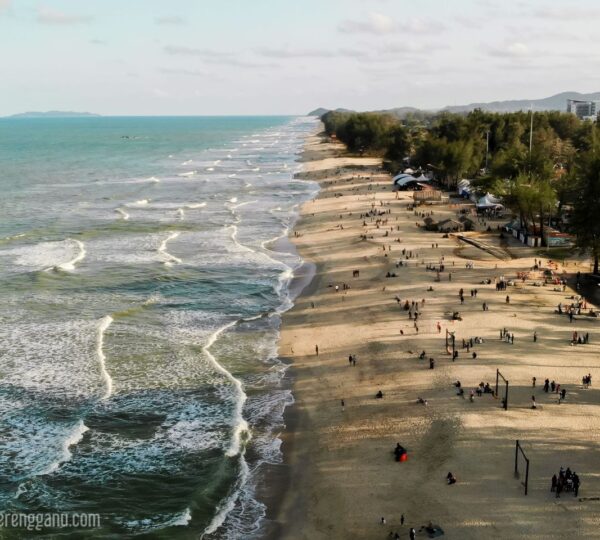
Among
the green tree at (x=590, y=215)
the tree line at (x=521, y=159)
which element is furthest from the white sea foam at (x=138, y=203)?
the green tree at (x=590, y=215)

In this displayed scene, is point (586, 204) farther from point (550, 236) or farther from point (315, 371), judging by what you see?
point (315, 371)

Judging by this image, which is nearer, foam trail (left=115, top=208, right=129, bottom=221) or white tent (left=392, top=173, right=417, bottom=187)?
foam trail (left=115, top=208, right=129, bottom=221)

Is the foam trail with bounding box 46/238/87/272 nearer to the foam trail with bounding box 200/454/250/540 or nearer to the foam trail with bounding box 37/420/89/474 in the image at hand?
the foam trail with bounding box 37/420/89/474

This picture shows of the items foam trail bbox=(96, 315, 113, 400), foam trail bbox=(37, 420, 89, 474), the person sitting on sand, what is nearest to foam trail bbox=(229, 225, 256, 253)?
foam trail bbox=(96, 315, 113, 400)

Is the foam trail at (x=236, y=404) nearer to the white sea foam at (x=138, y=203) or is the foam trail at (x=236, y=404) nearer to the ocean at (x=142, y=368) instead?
the ocean at (x=142, y=368)

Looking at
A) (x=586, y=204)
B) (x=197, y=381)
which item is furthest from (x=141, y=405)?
(x=586, y=204)
